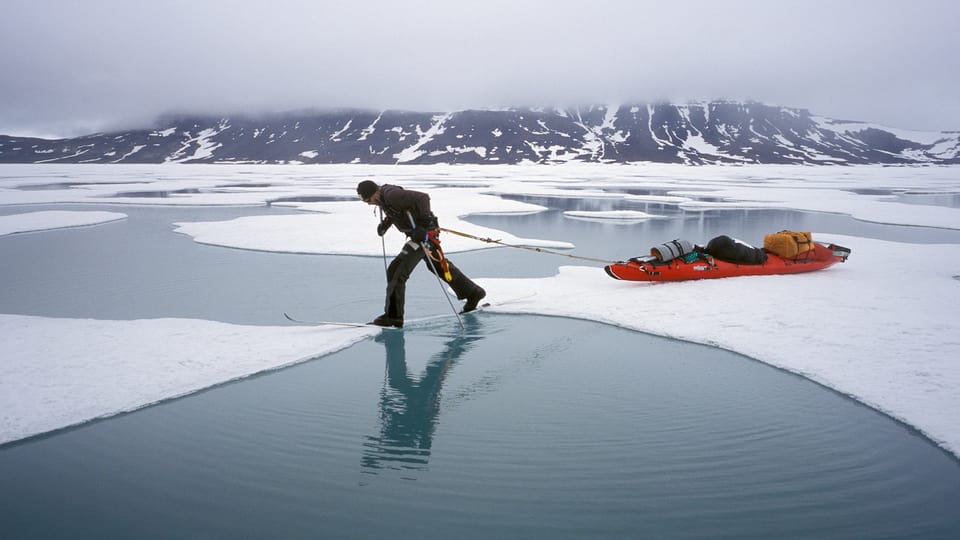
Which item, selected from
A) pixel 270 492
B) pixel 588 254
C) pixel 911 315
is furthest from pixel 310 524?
pixel 588 254

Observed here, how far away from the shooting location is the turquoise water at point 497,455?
314 cm

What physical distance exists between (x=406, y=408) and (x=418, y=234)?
253 cm

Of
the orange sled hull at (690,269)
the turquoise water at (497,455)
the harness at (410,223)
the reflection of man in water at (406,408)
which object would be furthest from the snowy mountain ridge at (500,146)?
the turquoise water at (497,455)

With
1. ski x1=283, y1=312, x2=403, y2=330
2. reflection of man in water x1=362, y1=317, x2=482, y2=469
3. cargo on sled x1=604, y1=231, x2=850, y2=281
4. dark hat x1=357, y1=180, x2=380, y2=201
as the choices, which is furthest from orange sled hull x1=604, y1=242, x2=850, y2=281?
dark hat x1=357, y1=180, x2=380, y2=201

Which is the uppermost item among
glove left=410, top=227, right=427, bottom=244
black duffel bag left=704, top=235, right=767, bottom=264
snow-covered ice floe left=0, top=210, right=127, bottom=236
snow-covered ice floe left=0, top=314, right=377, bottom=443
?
glove left=410, top=227, right=427, bottom=244

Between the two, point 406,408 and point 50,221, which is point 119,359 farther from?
point 50,221

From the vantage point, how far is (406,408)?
4707 millimetres

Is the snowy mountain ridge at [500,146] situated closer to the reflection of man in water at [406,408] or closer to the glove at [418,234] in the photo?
the glove at [418,234]

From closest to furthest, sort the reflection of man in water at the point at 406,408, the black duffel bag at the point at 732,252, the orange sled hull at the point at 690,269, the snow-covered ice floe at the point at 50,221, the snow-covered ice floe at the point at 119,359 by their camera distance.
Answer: the reflection of man in water at the point at 406,408
the snow-covered ice floe at the point at 119,359
the orange sled hull at the point at 690,269
the black duffel bag at the point at 732,252
the snow-covered ice floe at the point at 50,221

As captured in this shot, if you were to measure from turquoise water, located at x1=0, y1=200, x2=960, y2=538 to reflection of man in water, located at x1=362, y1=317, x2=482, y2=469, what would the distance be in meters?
0.02

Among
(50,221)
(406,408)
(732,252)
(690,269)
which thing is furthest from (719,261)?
(50,221)

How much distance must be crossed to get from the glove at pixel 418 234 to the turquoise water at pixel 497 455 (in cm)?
112

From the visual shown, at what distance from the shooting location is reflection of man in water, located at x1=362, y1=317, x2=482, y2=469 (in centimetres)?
387

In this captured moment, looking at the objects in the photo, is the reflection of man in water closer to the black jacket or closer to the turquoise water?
the turquoise water
